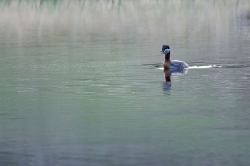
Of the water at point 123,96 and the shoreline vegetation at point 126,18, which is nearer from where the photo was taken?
the water at point 123,96

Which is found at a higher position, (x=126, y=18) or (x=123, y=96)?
(x=126, y=18)

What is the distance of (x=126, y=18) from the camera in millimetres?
29234

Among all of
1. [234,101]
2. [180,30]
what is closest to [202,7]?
[180,30]

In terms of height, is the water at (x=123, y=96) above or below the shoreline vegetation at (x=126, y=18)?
below

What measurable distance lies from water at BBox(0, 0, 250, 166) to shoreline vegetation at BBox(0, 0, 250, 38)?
14 cm

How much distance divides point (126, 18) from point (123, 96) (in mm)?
16042

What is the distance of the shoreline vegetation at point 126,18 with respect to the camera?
25312 mm

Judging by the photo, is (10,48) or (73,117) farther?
(10,48)

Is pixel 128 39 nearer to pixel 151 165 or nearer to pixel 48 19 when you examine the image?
pixel 48 19

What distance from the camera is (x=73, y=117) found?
464 inches

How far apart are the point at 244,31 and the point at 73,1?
1810cm

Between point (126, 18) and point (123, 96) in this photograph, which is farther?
point (126, 18)

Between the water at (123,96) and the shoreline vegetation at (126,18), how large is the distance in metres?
0.14

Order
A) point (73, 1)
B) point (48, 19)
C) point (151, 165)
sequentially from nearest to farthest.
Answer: point (151, 165) < point (48, 19) < point (73, 1)
